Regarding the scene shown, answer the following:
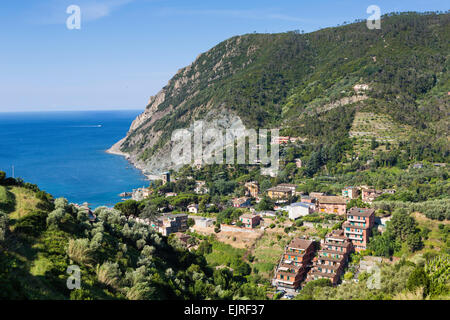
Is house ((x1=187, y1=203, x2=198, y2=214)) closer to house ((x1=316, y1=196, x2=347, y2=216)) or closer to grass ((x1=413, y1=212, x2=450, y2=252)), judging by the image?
house ((x1=316, y1=196, x2=347, y2=216))

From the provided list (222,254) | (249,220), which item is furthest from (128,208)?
(249,220)

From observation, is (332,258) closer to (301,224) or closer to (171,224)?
(301,224)

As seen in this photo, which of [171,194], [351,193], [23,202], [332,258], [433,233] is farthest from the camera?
[171,194]

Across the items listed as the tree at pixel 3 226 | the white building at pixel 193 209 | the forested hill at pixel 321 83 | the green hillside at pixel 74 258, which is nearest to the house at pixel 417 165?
the forested hill at pixel 321 83

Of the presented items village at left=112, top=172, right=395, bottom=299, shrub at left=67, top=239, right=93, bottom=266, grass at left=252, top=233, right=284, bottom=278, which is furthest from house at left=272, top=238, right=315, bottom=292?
shrub at left=67, top=239, right=93, bottom=266

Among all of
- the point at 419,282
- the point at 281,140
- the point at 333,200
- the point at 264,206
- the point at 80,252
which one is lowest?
the point at 264,206
